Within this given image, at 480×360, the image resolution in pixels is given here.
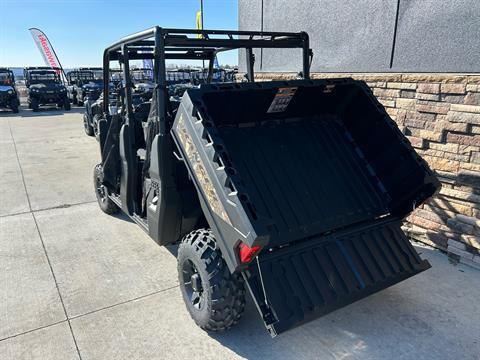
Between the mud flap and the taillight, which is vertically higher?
the taillight

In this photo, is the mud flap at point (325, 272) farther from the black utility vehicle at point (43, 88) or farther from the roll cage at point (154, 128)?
the black utility vehicle at point (43, 88)

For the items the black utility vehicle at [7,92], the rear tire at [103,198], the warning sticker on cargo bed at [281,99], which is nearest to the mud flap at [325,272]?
the warning sticker on cargo bed at [281,99]

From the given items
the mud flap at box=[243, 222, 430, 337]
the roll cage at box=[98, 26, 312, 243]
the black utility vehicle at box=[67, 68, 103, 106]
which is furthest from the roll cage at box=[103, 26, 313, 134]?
the black utility vehicle at box=[67, 68, 103, 106]

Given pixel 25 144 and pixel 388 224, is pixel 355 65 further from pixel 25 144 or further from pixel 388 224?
pixel 25 144

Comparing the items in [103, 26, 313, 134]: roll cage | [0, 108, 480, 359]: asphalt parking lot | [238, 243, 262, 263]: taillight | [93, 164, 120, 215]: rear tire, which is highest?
[103, 26, 313, 134]: roll cage

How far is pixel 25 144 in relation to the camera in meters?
10.7

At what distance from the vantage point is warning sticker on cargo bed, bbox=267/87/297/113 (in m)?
3.26

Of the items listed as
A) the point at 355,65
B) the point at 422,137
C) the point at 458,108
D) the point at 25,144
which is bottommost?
the point at 25,144

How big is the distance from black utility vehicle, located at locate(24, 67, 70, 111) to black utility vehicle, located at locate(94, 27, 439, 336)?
16781mm

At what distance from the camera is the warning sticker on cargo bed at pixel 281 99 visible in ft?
10.7

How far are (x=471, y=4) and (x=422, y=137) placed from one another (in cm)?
136

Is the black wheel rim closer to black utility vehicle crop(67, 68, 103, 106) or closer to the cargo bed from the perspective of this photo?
the cargo bed

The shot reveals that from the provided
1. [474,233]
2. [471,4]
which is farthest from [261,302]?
[471,4]

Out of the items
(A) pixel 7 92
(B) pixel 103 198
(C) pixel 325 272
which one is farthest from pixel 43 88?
(C) pixel 325 272
